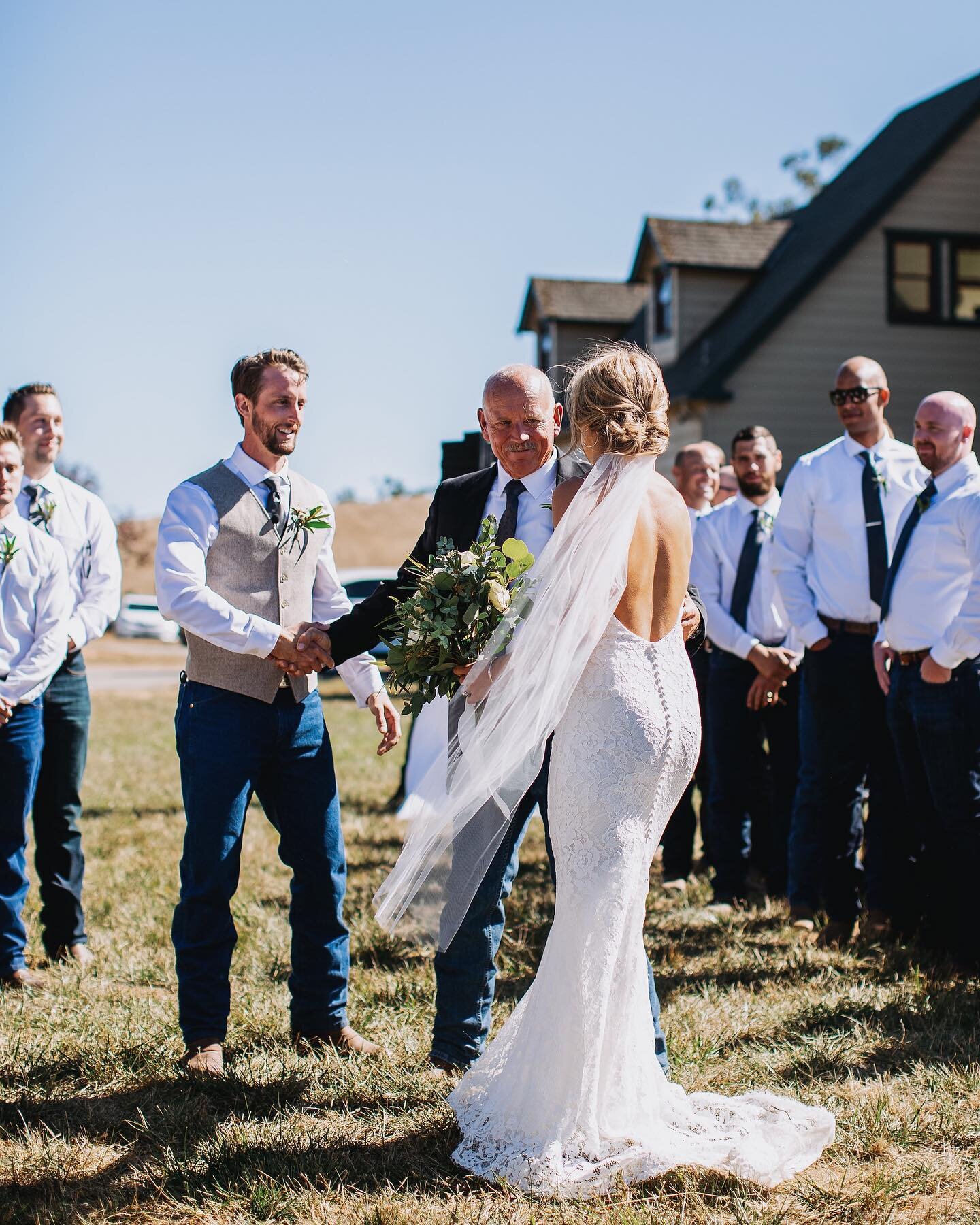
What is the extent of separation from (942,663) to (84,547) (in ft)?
14.4

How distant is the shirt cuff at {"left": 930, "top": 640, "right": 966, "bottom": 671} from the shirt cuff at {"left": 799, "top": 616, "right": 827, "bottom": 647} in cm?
92

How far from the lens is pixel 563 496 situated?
3.85 m

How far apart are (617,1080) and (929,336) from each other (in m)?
18.7

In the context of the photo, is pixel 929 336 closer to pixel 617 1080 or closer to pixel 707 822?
pixel 707 822

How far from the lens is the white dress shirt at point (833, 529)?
648 cm

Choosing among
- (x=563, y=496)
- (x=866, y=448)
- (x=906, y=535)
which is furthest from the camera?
(x=866, y=448)

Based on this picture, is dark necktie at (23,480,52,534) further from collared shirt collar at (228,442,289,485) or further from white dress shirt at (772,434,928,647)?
white dress shirt at (772,434,928,647)

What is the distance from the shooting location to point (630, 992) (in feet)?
12.3

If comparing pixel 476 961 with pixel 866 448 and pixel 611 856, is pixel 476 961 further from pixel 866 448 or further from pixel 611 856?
pixel 866 448

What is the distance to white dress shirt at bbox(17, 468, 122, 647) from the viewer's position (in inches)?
248

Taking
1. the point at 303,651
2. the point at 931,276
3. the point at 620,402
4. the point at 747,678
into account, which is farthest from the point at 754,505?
the point at 931,276

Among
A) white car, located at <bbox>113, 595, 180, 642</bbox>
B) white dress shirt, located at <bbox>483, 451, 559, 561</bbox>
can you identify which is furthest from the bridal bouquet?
white car, located at <bbox>113, 595, 180, 642</bbox>

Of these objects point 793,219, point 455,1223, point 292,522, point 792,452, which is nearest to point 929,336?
point 792,452

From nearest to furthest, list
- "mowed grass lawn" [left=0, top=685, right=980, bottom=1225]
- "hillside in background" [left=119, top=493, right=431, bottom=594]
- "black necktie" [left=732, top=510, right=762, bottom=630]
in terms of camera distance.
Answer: "mowed grass lawn" [left=0, top=685, right=980, bottom=1225]
"black necktie" [left=732, top=510, right=762, bottom=630]
"hillside in background" [left=119, top=493, right=431, bottom=594]
